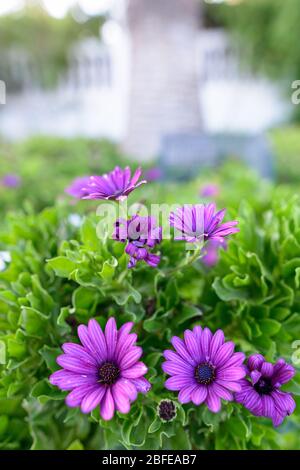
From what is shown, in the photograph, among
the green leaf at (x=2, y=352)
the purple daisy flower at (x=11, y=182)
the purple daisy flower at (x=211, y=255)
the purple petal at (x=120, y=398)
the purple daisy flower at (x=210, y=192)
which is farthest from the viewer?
the purple daisy flower at (x=11, y=182)

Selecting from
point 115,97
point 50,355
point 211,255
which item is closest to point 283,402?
point 50,355

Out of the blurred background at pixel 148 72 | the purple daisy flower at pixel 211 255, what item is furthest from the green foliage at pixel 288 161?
the purple daisy flower at pixel 211 255

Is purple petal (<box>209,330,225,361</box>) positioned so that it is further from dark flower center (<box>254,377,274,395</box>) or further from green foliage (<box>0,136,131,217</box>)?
green foliage (<box>0,136,131,217</box>)

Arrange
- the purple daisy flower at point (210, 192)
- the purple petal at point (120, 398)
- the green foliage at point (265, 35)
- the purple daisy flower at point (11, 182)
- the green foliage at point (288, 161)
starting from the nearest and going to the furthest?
the purple petal at point (120, 398), the purple daisy flower at point (210, 192), the purple daisy flower at point (11, 182), the green foliage at point (288, 161), the green foliage at point (265, 35)

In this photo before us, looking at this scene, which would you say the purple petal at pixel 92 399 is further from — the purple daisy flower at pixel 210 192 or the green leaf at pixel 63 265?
the purple daisy flower at pixel 210 192

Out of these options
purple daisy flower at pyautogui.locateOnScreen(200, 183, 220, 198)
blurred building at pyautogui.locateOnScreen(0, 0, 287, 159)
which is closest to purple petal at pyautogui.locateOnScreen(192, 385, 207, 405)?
purple daisy flower at pyautogui.locateOnScreen(200, 183, 220, 198)

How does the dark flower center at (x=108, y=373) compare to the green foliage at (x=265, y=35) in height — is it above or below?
below
